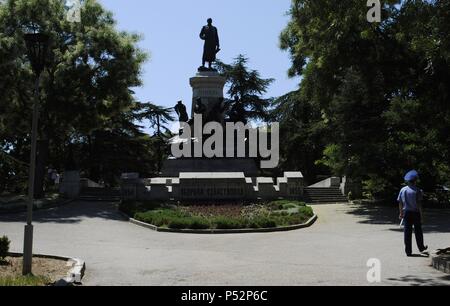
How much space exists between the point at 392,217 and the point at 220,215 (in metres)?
7.04

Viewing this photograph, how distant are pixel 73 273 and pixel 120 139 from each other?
34.1m

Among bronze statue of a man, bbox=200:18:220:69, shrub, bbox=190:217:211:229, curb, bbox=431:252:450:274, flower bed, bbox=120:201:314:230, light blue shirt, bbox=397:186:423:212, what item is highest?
bronze statue of a man, bbox=200:18:220:69

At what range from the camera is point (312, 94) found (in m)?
23.9

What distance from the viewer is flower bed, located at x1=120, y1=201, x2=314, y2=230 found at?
19.0 meters

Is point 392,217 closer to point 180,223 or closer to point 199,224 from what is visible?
point 199,224

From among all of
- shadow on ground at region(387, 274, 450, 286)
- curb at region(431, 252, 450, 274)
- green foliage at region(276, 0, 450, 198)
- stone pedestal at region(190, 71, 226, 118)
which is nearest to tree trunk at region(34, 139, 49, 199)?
stone pedestal at region(190, 71, 226, 118)

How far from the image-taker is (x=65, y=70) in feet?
94.4

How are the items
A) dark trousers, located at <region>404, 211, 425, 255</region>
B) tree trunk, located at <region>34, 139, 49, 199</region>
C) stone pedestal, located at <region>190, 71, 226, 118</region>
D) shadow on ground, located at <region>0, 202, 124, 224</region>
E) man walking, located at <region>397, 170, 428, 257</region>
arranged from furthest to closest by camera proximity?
stone pedestal, located at <region>190, 71, 226, 118</region>
tree trunk, located at <region>34, 139, 49, 199</region>
shadow on ground, located at <region>0, 202, 124, 224</region>
man walking, located at <region>397, 170, 428, 257</region>
dark trousers, located at <region>404, 211, 425, 255</region>

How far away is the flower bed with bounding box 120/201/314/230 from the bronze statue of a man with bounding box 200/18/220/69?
50.6 ft

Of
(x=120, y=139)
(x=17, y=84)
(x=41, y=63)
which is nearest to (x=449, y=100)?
(x=41, y=63)

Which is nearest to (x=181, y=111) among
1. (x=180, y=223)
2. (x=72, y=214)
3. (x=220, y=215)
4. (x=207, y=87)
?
(x=207, y=87)

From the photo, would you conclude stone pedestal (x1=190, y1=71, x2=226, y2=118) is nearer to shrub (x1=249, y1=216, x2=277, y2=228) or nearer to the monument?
the monument

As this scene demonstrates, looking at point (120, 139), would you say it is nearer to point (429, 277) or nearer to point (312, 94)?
point (312, 94)
